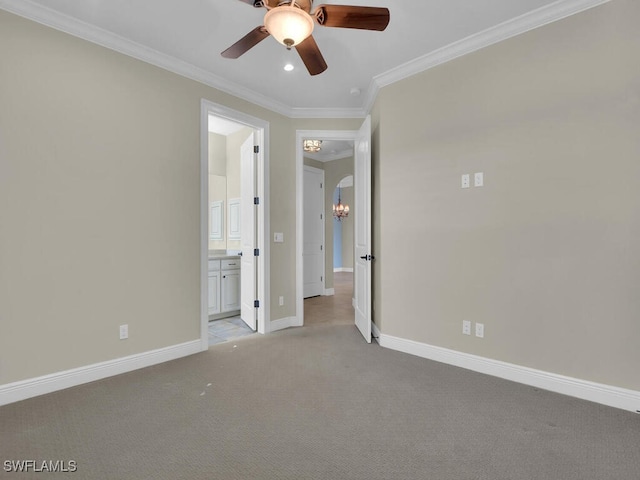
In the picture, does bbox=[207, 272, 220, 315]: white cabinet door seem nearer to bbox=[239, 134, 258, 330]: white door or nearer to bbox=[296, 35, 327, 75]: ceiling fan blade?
bbox=[239, 134, 258, 330]: white door

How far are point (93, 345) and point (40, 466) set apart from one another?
1.10m

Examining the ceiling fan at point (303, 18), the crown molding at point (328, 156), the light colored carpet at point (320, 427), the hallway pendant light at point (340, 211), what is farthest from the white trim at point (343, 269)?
the ceiling fan at point (303, 18)

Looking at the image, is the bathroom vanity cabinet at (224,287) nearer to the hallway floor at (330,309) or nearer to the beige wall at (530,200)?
the hallway floor at (330,309)

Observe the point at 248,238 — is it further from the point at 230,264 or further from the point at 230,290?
the point at 230,290

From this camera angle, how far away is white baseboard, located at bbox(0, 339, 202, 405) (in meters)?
2.22

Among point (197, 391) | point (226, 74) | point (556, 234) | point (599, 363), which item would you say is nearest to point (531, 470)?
point (599, 363)

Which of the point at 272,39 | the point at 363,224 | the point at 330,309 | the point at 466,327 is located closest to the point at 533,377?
the point at 466,327

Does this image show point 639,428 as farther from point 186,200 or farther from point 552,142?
point 186,200

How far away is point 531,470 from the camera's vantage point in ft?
5.12

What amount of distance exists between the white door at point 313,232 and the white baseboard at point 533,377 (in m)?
3.16

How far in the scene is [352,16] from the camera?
5.86 ft

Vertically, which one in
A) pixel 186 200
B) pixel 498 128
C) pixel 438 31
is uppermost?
pixel 438 31

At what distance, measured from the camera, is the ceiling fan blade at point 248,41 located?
1.95m

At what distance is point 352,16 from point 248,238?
2803 millimetres
